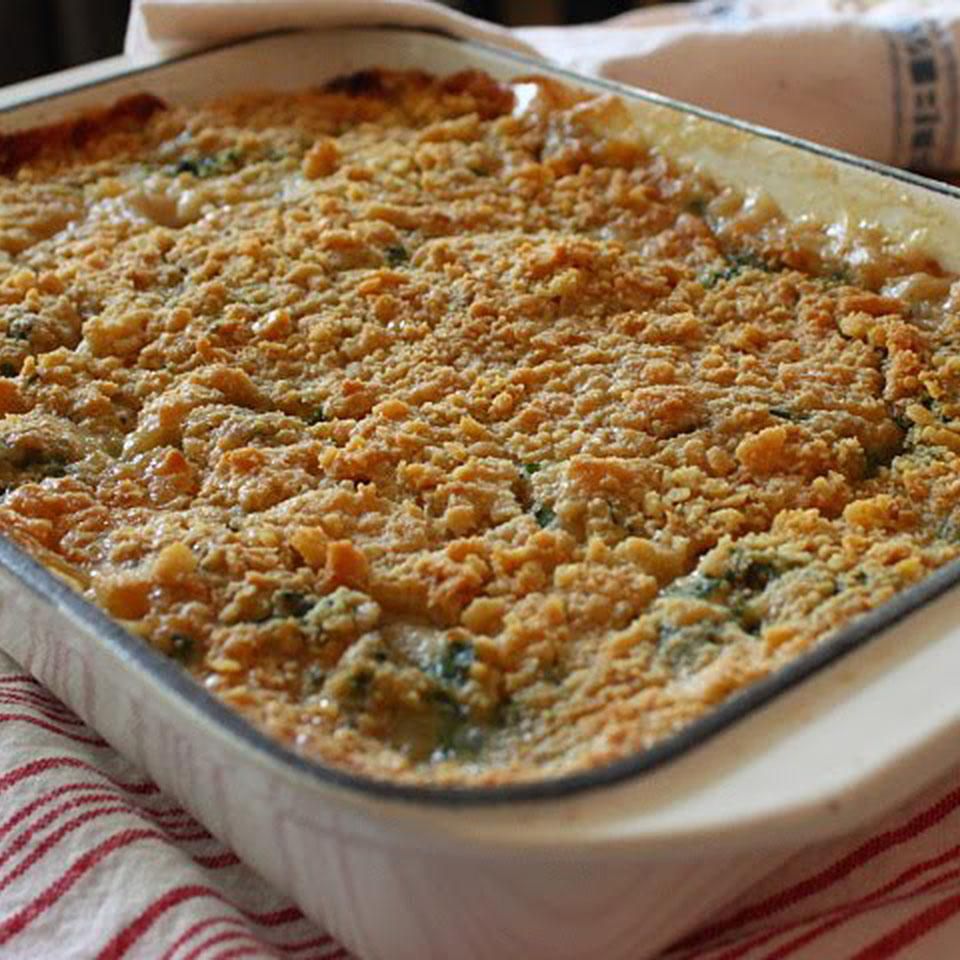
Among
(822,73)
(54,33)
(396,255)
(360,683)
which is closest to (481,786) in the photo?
(360,683)

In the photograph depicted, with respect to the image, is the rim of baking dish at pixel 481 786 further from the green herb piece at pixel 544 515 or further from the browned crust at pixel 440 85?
the browned crust at pixel 440 85

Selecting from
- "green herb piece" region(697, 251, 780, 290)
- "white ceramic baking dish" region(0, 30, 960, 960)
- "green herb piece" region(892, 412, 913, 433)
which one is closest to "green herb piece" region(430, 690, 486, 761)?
"white ceramic baking dish" region(0, 30, 960, 960)

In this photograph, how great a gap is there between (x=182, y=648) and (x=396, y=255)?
27.0 inches

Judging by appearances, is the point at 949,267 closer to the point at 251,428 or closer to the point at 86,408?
the point at 251,428

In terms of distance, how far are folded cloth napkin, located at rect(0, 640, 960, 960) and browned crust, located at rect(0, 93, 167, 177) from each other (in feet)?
3.08

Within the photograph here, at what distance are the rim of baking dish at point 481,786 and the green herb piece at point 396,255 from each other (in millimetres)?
672

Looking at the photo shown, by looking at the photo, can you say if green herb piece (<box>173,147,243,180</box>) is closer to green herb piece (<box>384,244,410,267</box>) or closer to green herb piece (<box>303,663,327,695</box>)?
green herb piece (<box>384,244,410,267</box>)

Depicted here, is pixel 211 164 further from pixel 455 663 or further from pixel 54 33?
pixel 54 33

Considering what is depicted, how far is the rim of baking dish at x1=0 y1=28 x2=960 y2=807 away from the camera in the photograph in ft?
3.34

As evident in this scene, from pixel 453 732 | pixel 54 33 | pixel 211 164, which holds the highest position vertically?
pixel 211 164

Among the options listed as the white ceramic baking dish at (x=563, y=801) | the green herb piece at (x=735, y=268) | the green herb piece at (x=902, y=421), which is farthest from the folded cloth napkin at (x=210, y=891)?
the green herb piece at (x=735, y=268)

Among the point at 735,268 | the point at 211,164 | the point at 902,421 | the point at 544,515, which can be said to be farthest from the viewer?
the point at 211,164

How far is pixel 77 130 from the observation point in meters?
2.13

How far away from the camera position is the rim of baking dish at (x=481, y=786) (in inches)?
40.1
